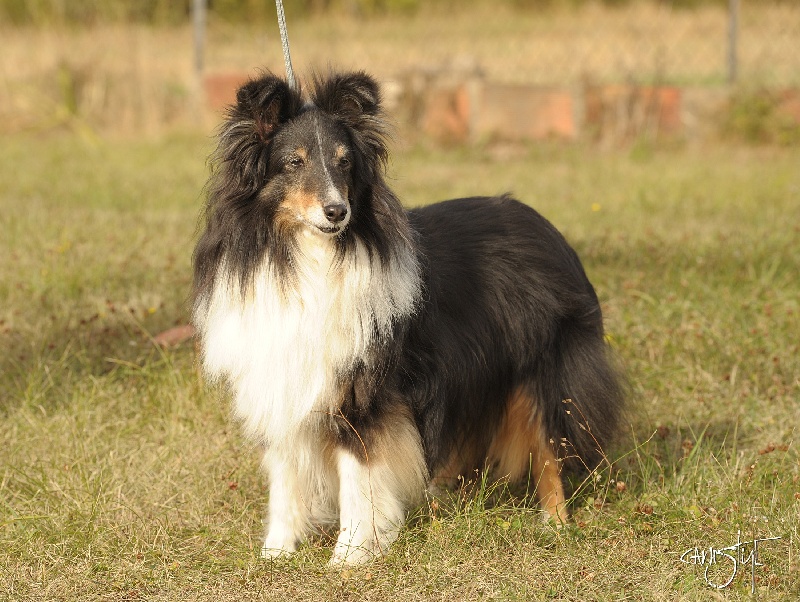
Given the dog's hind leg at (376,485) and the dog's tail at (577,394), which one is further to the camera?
the dog's tail at (577,394)

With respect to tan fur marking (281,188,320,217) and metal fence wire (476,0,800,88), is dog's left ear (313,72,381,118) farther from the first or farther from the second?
metal fence wire (476,0,800,88)

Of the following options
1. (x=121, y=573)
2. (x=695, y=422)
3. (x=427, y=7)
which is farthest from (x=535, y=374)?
(x=427, y=7)

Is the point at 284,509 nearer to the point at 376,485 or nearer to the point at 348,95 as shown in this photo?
the point at 376,485

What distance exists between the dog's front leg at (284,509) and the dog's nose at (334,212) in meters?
0.96

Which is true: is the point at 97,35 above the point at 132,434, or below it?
above

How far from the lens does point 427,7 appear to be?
1728 centimetres

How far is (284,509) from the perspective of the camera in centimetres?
371

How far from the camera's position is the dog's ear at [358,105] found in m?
3.39

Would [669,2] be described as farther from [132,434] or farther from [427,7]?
[132,434]

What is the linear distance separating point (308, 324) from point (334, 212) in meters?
0.40

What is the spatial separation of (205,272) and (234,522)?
3.37ft

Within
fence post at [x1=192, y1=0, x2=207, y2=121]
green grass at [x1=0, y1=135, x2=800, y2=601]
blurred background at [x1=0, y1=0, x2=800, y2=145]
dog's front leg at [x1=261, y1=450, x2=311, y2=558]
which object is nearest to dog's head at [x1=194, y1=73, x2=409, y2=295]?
green grass at [x1=0, y1=135, x2=800, y2=601]

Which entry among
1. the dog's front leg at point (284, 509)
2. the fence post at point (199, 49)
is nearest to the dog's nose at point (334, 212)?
the dog's front leg at point (284, 509)

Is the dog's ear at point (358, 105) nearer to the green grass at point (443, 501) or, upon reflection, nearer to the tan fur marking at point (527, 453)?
the green grass at point (443, 501)
